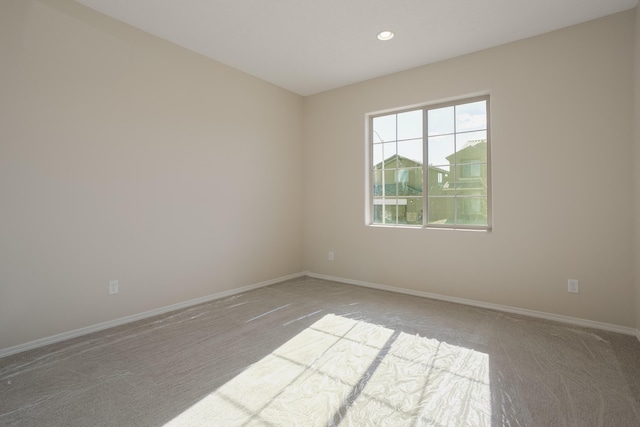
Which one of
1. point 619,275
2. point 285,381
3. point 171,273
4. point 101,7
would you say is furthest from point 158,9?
point 619,275

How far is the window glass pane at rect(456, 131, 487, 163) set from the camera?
136 inches

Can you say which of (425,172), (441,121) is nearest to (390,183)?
(425,172)

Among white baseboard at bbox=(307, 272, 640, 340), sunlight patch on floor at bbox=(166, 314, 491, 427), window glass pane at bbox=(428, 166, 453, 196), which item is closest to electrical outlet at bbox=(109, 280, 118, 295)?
sunlight patch on floor at bbox=(166, 314, 491, 427)

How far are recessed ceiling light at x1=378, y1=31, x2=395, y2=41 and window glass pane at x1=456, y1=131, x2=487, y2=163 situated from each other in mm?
1299

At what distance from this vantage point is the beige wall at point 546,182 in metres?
2.71

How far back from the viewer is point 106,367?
2.11 m

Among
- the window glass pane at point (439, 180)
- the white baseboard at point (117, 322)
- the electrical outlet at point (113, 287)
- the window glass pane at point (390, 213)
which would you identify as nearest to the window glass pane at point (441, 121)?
the window glass pane at point (439, 180)

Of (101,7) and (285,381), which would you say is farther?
(101,7)

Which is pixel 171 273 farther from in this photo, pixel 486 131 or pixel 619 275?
pixel 619 275

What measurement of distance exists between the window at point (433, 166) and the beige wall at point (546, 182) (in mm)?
178

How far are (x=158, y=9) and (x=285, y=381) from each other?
118 inches

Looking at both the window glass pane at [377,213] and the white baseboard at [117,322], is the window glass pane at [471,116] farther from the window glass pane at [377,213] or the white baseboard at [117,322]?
the white baseboard at [117,322]

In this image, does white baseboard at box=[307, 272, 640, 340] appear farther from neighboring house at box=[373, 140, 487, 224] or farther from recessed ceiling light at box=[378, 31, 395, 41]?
recessed ceiling light at box=[378, 31, 395, 41]

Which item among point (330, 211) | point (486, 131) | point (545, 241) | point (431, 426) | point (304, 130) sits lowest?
point (431, 426)
